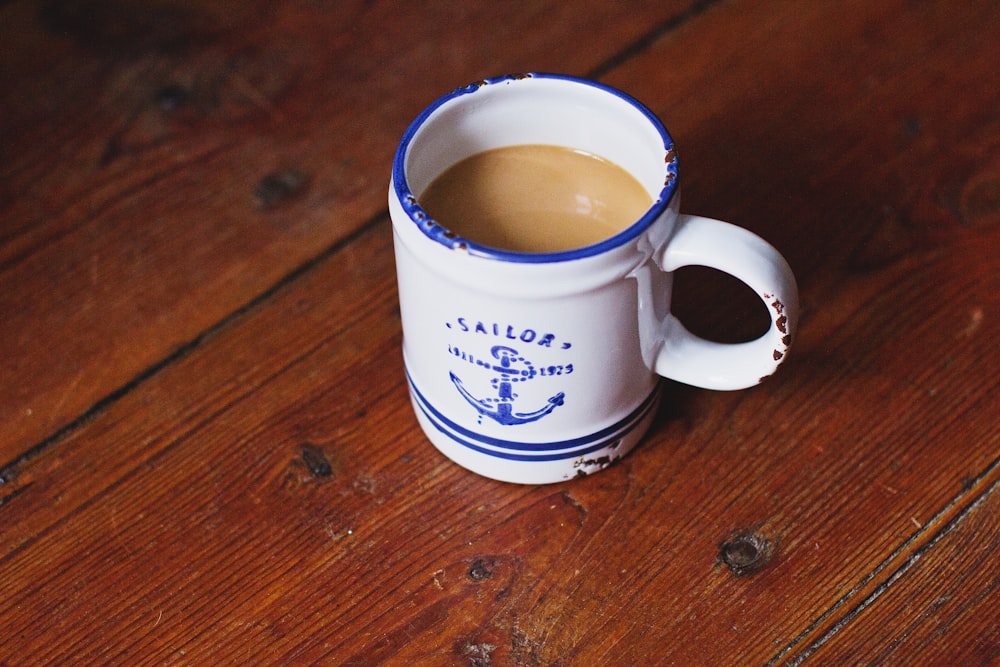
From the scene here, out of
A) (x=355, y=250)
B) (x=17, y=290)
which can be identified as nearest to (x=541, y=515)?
(x=355, y=250)

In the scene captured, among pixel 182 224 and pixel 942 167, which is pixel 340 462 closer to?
pixel 182 224

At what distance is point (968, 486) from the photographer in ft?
2.10

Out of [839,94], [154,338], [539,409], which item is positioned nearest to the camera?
[539,409]

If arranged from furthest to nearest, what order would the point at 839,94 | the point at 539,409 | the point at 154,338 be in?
the point at 839,94
the point at 154,338
the point at 539,409

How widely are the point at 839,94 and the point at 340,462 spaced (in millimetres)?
426

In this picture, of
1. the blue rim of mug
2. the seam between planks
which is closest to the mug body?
the blue rim of mug

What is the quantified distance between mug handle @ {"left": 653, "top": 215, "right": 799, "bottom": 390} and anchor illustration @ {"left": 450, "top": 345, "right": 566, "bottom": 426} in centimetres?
7

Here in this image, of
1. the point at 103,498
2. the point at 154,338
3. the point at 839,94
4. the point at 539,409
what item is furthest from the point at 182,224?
the point at 839,94

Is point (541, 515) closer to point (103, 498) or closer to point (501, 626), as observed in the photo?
point (501, 626)

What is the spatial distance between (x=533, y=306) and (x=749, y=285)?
0.11 meters

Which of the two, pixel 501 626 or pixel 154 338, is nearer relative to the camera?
pixel 501 626

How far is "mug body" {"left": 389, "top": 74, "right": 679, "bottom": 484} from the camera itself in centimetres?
53

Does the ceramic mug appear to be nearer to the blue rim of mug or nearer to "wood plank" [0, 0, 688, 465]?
the blue rim of mug

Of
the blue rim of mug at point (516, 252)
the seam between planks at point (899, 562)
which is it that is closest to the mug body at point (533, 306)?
the blue rim of mug at point (516, 252)
